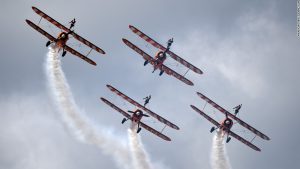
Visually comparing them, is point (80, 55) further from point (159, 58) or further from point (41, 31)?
point (159, 58)

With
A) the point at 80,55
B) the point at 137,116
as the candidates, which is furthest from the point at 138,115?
the point at 80,55

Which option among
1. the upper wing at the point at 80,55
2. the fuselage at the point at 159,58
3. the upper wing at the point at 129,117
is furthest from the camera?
the fuselage at the point at 159,58

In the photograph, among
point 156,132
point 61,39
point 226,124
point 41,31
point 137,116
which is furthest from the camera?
point 156,132

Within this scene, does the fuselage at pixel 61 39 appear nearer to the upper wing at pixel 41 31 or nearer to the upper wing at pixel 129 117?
the upper wing at pixel 41 31

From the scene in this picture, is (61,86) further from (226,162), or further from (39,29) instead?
(226,162)

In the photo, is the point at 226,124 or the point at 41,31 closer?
the point at 41,31

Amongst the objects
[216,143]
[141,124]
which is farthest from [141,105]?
[216,143]

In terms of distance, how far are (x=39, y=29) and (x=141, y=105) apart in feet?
71.7

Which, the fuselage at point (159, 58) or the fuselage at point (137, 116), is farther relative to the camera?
the fuselage at point (137, 116)

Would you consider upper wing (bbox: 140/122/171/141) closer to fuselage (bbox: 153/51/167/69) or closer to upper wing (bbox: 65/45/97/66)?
fuselage (bbox: 153/51/167/69)

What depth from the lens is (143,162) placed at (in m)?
152

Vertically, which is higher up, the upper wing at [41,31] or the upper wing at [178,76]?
the upper wing at [178,76]

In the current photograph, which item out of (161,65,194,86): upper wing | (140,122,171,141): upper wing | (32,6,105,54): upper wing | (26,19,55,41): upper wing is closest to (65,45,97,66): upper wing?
(32,6,105,54): upper wing

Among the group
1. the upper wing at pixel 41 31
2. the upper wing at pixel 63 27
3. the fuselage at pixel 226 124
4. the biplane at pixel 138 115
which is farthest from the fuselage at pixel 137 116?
the upper wing at pixel 41 31
